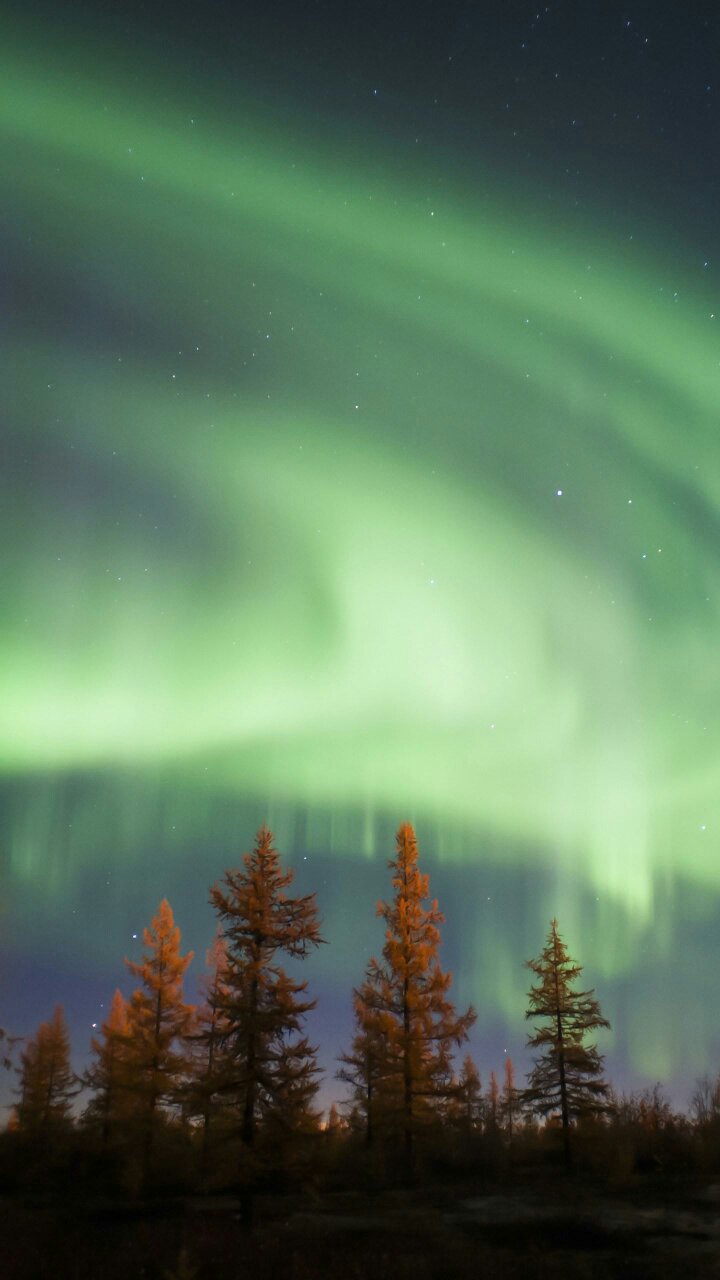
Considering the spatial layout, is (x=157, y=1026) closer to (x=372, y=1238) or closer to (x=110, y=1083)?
(x=110, y=1083)

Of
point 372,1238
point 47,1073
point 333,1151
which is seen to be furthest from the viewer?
point 47,1073

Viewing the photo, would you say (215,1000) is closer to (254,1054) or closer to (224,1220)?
(254,1054)

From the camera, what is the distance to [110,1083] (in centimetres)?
3191

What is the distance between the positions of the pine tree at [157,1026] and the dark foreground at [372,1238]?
6.11 meters

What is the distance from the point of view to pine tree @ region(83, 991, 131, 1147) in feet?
104

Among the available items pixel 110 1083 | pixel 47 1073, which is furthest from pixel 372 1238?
pixel 47 1073

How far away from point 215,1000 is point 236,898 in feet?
8.23

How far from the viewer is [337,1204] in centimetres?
2323

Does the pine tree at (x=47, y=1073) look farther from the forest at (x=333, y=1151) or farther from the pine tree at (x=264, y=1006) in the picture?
the pine tree at (x=264, y=1006)

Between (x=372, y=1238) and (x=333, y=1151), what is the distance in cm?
1063

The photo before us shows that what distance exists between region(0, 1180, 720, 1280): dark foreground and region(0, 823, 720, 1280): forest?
7 centimetres

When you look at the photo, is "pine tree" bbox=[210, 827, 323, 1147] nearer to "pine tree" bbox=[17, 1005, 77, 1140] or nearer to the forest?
the forest

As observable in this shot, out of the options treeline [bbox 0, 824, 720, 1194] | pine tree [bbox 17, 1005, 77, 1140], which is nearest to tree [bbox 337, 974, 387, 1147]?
treeline [bbox 0, 824, 720, 1194]

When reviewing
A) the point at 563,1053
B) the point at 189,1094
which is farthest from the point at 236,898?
the point at 563,1053
